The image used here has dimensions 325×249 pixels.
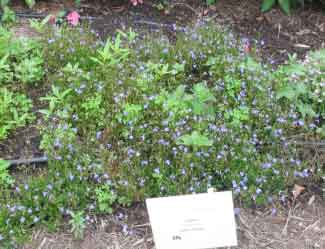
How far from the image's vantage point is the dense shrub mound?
10.4ft

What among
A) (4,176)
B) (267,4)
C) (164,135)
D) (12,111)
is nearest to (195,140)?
(164,135)

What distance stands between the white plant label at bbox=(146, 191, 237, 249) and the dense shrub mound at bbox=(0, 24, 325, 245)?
0.34 metres

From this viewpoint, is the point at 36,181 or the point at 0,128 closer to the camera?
the point at 36,181

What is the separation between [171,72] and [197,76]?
0.34 metres

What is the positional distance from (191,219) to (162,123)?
0.79m

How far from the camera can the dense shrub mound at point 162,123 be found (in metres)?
3.18

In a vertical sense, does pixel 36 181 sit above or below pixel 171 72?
below

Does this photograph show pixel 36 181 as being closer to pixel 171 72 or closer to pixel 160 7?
pixel 171 72

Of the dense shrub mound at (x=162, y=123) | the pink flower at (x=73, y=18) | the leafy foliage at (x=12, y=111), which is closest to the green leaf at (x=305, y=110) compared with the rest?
the dense shrub mound at (x=162, y=123)

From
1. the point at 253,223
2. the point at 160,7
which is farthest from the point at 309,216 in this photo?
the point at 160,7

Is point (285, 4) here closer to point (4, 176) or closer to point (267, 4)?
point (267, 4)

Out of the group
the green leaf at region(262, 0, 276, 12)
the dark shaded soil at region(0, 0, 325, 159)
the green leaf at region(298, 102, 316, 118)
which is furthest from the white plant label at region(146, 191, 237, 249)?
the green leaf at region(262, 0, 276, 12)

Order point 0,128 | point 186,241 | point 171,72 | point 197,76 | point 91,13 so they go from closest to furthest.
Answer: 1. point 186,241
2. point 0,128
3. point 171,72
4. point 197,76
5. point 91,13

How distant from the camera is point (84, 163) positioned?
325cm
